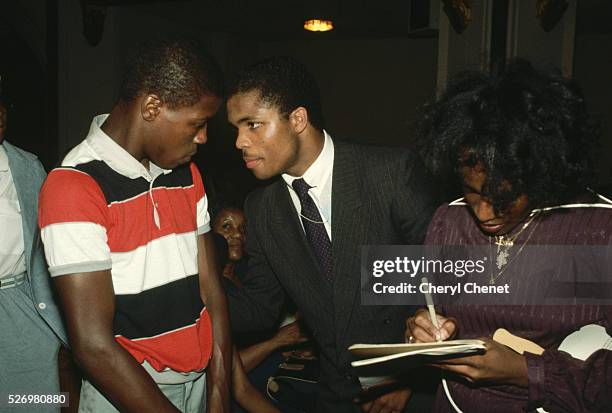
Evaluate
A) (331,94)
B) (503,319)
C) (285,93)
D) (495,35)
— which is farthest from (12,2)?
(503,319)

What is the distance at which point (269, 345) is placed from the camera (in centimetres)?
270

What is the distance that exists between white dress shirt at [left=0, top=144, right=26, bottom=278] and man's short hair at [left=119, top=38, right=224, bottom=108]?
103cm

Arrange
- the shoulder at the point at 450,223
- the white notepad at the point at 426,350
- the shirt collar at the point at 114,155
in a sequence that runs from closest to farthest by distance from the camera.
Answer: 1. the white notepad at the point at 426,350
2. the shirt collar at the point at 114,155
3. the shoulder at the point at 450,223

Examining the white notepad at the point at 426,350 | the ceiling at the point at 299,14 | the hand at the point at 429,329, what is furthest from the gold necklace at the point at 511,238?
the ceiling at the point at 299,14

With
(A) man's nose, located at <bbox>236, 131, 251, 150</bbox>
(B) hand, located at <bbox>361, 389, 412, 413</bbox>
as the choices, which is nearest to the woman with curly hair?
(B) hand, located at <bbox>361, 389, 412, 413</bbox>

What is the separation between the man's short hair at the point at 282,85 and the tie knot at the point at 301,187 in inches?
9.3

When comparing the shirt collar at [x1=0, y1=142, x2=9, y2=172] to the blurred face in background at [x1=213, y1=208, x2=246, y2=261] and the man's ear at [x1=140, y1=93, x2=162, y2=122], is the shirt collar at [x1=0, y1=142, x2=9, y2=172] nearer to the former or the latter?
the man's ear at [x1=140, y1=93, x2=162, y2=122]

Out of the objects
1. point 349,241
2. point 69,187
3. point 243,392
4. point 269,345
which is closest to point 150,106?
point 69,187

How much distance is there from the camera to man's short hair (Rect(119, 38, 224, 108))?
152 centimetres

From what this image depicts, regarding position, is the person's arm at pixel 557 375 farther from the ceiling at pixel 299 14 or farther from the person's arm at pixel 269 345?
the ceiling at pixel 299 14

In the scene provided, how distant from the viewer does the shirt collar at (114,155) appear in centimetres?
146

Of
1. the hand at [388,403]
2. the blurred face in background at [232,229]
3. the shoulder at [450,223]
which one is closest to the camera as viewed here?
the shoulder at [450,223]

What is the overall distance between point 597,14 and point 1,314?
8152 mm

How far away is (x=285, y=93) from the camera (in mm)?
2121
